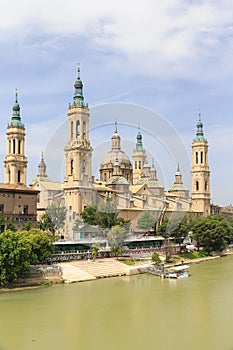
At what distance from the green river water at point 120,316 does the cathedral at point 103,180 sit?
93.9 feet

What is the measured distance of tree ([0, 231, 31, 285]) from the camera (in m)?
32.7

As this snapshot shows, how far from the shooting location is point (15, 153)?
7300 centimetres

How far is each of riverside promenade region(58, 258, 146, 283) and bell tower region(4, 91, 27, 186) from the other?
31321 millimetres

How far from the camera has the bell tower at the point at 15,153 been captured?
237ft

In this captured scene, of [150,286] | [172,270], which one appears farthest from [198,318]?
[172,270]

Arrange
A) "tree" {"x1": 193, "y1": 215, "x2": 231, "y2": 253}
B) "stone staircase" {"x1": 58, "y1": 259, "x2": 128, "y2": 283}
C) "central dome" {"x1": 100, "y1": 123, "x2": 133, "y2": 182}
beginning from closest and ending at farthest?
"stone staircase" {"x1": 58, "y1": 259, "x2": 128, "y2": 283}
"tree" {"x1": 193, "y1": 215, "x2": 231, "y2": 253}
"central dome" {"x1": 100, "y1": 123, "x2": 133, "y2": 182}

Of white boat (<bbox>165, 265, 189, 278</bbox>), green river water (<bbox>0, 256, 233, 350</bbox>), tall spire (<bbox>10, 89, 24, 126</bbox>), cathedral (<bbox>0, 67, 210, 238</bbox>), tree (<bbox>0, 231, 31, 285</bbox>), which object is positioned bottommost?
green river water (<bbox>0, 256, 233, 350</bbox>)

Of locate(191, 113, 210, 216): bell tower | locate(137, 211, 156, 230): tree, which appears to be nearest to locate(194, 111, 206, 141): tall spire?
locate(191, 113, 210, 216): bell tower

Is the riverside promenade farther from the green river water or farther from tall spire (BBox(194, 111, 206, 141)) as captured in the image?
tall spire (BBox(194, 111, 206, 141))

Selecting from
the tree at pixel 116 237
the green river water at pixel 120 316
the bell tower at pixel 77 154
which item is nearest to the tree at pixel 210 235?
the tree at pixel 116 237

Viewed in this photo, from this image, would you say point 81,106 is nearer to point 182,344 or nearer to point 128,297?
point 128,297

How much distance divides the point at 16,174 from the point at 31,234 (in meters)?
35.0

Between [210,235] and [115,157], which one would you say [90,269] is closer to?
[210,235]

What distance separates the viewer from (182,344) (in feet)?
69.1
